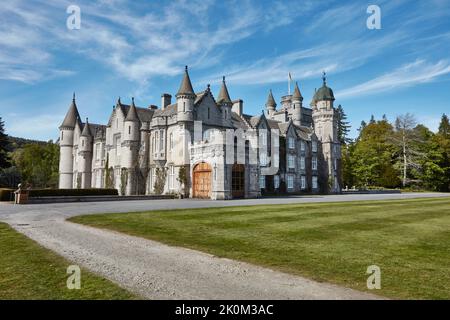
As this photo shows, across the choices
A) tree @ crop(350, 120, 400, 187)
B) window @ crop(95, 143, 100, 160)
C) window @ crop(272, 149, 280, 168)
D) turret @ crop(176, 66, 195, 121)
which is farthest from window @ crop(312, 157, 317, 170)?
window @ crop(95, 143, 100, 160)

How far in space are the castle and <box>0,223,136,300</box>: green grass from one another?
2328 cm

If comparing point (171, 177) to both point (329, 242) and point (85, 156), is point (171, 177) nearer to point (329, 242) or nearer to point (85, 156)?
point (85, 156)

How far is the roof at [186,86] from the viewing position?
3575cm

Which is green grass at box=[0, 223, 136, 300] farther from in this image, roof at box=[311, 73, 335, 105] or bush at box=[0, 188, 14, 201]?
roof at box=[311, 73, 335, 105]

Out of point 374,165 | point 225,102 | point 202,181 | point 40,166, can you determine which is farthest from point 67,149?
point 374,165

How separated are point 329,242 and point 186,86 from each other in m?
29.5

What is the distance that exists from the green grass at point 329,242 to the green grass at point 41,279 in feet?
10.2

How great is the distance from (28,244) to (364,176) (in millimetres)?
63519

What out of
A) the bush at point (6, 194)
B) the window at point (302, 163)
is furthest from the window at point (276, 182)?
the bush at point (6, 194)

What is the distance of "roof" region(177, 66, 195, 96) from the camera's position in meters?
35.8
